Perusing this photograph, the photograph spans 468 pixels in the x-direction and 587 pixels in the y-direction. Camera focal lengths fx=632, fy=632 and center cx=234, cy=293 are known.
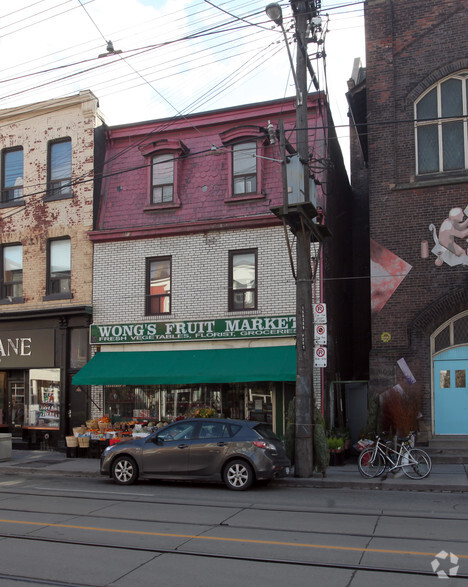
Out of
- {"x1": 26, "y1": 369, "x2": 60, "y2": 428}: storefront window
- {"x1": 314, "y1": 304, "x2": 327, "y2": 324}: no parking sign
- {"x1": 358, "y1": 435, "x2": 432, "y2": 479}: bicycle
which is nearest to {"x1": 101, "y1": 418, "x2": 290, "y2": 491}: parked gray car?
{"x1": 358, "y1": 435, "x2": 432, "y2": 479}: bicycle

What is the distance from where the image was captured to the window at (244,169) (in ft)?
59.6

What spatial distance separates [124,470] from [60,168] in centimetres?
1116

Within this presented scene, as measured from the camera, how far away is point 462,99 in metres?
16.8

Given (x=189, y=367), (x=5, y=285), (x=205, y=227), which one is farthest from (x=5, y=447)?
(x=205, y=227)

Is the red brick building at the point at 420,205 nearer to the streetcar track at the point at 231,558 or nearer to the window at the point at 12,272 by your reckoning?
the streetcar track at the point at 231,558

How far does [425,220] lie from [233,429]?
8.04m

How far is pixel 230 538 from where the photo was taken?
7969 millimetres

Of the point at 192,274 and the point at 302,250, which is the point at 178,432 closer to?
the point at 302,250

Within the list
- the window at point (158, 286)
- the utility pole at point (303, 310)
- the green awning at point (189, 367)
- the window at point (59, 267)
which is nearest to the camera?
the utility pole at point (303, 310)

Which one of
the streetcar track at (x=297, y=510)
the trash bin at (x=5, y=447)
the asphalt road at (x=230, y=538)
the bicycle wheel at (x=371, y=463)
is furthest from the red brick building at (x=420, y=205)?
the trash bin at (x=5, y=447)

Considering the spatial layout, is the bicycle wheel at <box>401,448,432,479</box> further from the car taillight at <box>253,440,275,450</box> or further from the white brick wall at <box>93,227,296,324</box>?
the white brick wall at <box>93,227,296,324</box>

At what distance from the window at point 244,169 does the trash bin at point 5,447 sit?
9.33m

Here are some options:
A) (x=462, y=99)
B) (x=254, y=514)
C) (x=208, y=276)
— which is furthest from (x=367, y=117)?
(x=254, y=514)

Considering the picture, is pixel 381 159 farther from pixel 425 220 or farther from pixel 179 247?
pixel 179 247
